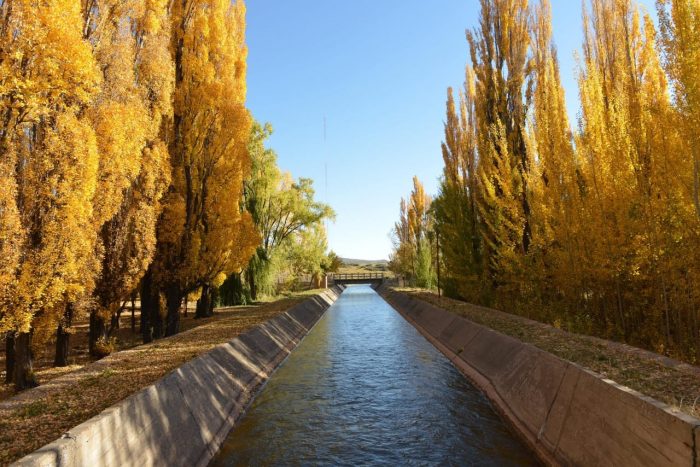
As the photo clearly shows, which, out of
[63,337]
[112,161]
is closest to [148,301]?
[63,337]

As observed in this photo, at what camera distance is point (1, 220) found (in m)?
8.59

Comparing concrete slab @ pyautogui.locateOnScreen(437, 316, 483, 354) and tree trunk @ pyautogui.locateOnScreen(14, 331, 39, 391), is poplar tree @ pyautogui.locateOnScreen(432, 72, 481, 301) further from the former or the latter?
tree trunk @ pyautogui.locateOnScreen(14, 331, 39, 391)

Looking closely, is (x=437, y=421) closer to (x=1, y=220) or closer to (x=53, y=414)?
(x=53, y=414)

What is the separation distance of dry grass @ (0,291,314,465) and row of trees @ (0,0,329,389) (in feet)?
5.08

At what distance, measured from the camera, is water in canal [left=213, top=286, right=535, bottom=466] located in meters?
7.60

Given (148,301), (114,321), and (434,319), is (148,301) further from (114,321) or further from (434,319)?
(434,319)

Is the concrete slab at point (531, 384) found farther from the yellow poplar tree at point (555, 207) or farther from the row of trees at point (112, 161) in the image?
the row of trees at point (112, 161)

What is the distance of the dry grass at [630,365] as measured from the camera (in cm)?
638

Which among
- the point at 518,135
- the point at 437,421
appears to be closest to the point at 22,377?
the point at 437,421

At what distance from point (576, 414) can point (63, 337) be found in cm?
1417

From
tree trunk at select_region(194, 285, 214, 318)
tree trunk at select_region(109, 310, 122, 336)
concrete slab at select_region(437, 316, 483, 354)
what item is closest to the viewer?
concrete slab at select_region(437, 316, 483, 354)

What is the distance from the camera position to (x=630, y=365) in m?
8.16

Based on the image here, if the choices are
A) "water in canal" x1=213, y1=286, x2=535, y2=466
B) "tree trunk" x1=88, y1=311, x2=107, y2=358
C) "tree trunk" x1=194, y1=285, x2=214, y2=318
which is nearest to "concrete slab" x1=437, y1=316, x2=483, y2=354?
"water in canal" x1=213, y1=286, x2=535, y2=466

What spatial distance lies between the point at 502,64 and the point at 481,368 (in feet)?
55.1
